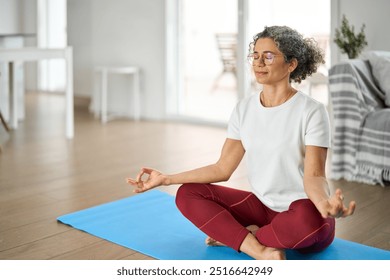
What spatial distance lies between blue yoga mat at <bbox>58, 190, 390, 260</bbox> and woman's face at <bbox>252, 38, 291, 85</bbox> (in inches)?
23.9

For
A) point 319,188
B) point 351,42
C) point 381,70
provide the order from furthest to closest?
point 351,42 → point 381,70 → point 319,188

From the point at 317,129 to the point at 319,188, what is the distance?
0.21m

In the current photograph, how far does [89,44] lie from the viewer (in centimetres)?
643

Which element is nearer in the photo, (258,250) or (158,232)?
→ (258,250)

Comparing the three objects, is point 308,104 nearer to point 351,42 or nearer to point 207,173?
point 207,173

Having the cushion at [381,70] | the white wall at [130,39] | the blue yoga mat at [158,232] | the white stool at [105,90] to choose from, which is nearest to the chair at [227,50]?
the white wall at [130,39]

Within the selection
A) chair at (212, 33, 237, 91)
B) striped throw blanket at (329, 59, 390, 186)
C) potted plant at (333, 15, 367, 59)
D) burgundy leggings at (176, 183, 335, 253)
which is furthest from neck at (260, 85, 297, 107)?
chair at (212, 33, 237, 91)

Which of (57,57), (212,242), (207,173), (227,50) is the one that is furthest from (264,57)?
(227,50)

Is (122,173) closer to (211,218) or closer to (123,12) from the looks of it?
(211,218)

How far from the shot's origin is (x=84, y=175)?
3627 mm

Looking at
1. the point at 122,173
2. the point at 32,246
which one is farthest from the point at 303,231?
the point at 122,173

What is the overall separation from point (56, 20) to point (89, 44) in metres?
1.45

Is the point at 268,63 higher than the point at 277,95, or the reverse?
the point at 268,63

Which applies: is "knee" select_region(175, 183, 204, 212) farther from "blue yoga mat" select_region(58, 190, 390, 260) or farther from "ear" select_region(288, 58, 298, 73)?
"ear" select_region(288, 58, 298, 73)
